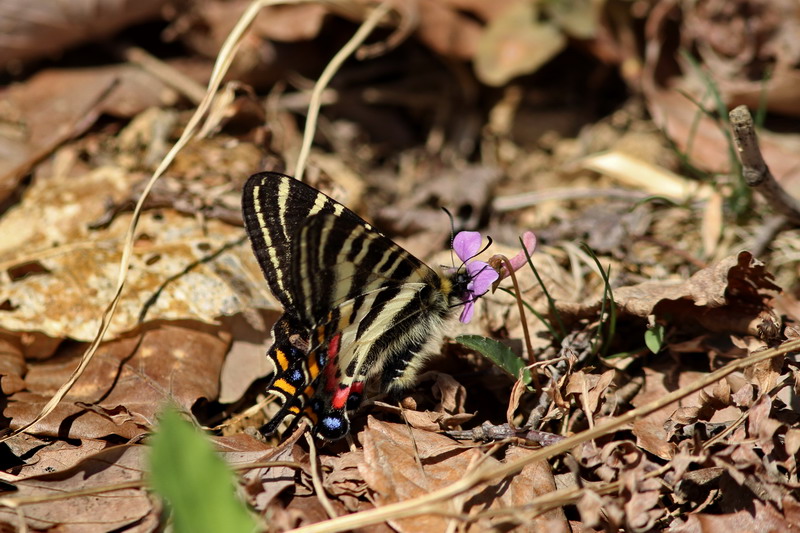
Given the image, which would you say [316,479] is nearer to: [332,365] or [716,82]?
[332,365]

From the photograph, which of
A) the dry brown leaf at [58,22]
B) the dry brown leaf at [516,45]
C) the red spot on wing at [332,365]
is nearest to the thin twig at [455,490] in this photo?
the red spot on wing at [332,365]

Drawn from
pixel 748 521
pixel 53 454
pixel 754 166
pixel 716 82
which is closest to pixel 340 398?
pixel 53 454

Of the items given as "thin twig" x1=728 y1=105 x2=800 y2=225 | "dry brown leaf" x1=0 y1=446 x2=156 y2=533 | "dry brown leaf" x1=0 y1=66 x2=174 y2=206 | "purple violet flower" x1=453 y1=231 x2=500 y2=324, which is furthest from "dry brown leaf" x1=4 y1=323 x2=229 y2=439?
"thin twig" x1=728 y1=105 x2=800 y2=225

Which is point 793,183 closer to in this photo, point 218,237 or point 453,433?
point 453,433

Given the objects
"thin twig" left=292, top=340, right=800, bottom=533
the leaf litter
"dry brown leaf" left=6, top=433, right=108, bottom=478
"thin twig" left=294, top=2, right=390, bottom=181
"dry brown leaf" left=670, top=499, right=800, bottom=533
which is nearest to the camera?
"thin twig" left=292, top=340, right=800, bottom=533

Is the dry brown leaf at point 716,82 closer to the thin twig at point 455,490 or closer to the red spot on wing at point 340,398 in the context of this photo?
the thin twig at point 455,490

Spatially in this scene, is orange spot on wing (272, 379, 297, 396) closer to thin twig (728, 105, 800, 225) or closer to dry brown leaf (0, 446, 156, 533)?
dry brown leaf (0, 446, 156, 533)
